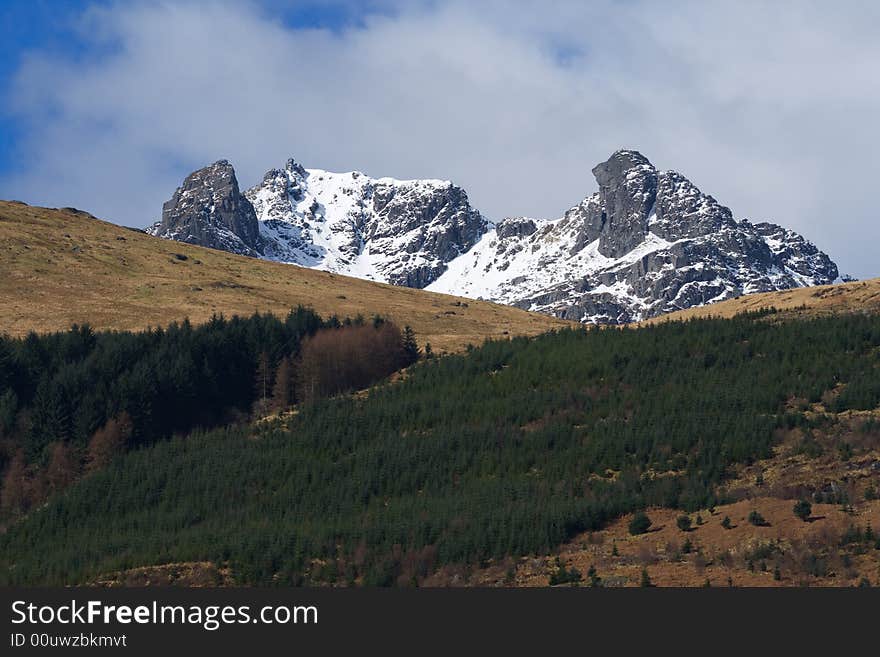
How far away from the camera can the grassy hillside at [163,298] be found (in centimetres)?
15450

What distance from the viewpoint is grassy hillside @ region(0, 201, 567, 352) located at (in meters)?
154

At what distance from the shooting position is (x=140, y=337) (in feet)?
408

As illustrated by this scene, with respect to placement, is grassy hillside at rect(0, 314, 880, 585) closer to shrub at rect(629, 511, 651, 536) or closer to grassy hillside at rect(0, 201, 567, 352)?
shrub at rect(629, 511, 651, 536)

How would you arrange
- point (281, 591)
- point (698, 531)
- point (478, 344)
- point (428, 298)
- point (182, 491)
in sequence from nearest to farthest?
point (281, 591), point (698, 531), point (182, 491), point (478, 344), point (428, 298)

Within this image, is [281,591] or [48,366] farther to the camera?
[48,366]

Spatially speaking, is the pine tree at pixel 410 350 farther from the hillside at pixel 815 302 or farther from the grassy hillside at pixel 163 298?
the hillside at pixel 815 302

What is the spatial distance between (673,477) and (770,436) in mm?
9697

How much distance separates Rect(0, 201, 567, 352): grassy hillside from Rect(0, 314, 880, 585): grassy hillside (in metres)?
38.2

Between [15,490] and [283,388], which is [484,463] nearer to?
[283,388]

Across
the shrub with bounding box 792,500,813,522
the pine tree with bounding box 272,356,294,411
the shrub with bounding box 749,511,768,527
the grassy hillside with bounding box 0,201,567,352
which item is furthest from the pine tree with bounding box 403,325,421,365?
the shrub with bounding box 792,500,813,522

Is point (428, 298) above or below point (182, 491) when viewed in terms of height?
above

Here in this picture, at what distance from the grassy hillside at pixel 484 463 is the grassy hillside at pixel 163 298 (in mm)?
38244

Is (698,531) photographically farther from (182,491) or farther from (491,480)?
(182,491)

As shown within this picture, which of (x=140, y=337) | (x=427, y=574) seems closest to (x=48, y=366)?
(x=140, y=337)
